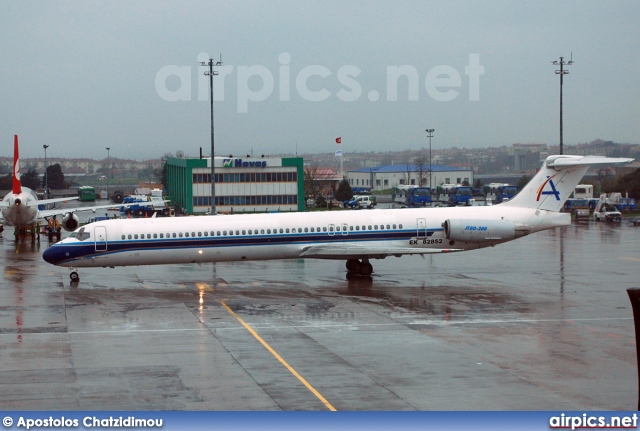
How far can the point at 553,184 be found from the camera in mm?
37188

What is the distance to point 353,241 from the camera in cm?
3603

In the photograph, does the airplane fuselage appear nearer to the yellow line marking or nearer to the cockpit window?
the cockpit window

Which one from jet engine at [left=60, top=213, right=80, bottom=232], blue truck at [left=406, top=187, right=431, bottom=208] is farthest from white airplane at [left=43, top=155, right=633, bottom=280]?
blue truck at [left=406, top=187, right=431, bottom=208]

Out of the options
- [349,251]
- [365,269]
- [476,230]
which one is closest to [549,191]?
[476,230]

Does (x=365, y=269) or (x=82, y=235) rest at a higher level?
(x=82, y=235)

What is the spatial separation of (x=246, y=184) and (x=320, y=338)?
66848 millimetres

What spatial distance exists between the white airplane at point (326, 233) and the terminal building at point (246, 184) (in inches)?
2051

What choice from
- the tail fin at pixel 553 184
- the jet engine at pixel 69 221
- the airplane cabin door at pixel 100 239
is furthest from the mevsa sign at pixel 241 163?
the airplane cabin door at pixel 100 239

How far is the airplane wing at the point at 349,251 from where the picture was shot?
116 ft

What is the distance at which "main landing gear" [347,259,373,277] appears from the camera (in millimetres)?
36938

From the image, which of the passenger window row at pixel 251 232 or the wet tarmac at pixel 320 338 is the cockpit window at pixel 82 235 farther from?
the wet tarmac at pixel 320 338

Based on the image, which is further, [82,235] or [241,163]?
[241,163]

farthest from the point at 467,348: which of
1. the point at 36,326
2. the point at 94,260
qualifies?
the point at 94,260

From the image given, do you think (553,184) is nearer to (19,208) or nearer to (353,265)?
(353,265)
